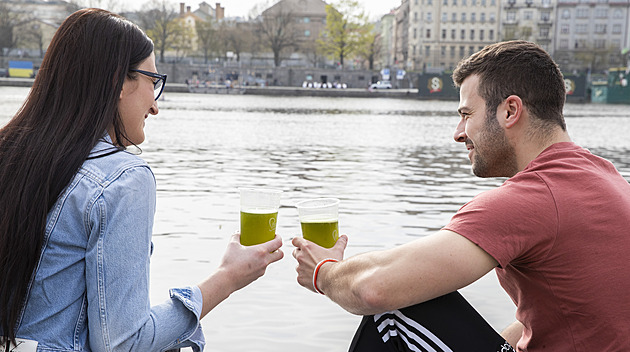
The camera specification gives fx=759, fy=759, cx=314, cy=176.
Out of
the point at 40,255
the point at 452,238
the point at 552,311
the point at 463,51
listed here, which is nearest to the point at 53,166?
the point at 40,255

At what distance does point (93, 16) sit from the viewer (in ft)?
6.86

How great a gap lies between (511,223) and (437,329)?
1.36 ft

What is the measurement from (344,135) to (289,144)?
3815mm

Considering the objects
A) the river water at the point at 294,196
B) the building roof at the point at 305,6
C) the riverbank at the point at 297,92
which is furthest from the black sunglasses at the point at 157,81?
the building roof at the point at 305,6

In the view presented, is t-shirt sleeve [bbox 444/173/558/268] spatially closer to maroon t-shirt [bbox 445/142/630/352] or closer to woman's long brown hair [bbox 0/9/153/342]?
maroon t-shirt [bbox 445/142/630/352]

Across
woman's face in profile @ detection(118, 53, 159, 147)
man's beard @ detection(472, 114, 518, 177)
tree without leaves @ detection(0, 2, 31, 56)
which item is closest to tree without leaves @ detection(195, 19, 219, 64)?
tree without leaves @ detection(0, 2, 31, 56)

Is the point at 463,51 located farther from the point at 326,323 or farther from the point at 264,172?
the point at 326,323

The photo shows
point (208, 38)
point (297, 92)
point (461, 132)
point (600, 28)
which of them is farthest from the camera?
point (600, 28)

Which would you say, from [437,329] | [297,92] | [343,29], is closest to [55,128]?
[437,329]

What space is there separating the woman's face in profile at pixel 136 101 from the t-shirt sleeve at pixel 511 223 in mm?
968

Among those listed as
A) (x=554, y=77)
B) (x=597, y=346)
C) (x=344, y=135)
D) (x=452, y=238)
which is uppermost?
(x=554, y=77)

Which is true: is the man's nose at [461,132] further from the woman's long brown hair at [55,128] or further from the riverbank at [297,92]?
the riverbank at [297,92]

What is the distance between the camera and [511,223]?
214cm

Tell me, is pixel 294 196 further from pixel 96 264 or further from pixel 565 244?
pixel 96 264
